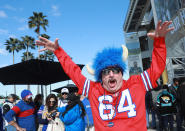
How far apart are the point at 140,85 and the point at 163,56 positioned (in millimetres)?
429

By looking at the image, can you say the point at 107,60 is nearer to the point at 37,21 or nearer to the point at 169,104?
the point at 169,104

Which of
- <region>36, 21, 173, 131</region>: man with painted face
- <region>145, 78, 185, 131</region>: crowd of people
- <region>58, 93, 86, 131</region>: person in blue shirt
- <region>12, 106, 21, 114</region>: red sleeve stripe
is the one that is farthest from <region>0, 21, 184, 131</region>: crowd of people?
<region>145, 78, 185, 131</region>: crowd of people

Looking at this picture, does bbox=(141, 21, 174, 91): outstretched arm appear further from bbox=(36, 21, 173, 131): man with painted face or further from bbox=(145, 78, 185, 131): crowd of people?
bbox=(145, 78, 185, 131): crowd of people

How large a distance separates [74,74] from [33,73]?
335cm

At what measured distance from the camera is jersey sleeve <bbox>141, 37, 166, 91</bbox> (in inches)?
79.6

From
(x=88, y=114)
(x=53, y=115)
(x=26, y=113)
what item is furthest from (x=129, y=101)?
(x=26, y=113)

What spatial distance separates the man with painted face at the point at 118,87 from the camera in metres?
1.98

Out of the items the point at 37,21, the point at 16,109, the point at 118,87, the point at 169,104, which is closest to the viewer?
the point at 118,87

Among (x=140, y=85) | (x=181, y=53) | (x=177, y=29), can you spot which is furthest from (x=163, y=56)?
(x=181, y=53)

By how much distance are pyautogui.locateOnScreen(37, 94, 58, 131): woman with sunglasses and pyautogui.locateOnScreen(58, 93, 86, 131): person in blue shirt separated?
1.45ft

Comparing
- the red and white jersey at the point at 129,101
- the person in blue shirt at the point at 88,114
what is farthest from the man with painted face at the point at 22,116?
the red and white jersey at the point at 129,101

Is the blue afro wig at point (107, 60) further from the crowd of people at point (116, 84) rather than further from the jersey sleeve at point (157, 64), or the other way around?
the jersey sleeve at point (157, 64)

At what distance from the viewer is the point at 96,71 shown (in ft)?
7.38

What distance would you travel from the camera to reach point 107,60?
7.22ft
